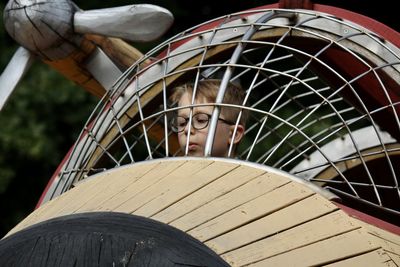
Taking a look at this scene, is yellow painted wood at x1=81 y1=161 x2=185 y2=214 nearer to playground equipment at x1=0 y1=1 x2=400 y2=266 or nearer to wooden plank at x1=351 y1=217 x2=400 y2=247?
playground equipment at x1=0 y1=1 x2=400 y2=266

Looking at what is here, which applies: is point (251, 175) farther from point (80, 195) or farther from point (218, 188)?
point (80, 195)

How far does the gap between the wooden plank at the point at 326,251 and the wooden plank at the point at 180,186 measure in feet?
1.22

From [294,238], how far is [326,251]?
0.09 m

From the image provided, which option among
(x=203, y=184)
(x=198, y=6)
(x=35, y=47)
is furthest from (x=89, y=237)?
(x=198, y=6)

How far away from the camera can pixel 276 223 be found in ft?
10.9

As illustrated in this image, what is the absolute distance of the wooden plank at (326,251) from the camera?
3.19 meters

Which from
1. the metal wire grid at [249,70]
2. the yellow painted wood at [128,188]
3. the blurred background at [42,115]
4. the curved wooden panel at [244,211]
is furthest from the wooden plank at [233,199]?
the blurred background at [42,115]

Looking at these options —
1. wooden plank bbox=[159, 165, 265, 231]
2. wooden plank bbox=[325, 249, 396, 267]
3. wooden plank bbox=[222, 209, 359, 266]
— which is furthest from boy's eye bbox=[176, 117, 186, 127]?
wooden plank bbox=[325, 249, 396, 267]

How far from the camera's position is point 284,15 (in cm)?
455

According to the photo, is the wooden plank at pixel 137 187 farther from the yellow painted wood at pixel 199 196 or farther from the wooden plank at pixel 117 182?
the yellow painted wood at pixel 199 196

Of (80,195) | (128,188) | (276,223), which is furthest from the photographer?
(80,195)

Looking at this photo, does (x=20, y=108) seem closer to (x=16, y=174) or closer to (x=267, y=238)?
(x=16, y=174)

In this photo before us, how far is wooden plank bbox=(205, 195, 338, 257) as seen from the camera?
10.6ft

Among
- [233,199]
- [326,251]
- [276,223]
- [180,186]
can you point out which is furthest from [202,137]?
[326,251]
